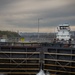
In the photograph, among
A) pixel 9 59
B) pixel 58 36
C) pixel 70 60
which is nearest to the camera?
pixel 70 60

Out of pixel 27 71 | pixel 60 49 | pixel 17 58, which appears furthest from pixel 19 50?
pixel 60 49

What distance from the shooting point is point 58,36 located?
56.2 meters

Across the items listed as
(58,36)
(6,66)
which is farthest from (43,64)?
(58,36)

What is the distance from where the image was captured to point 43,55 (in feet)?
76.0

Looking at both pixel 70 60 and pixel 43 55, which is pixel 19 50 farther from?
pixel 70 60

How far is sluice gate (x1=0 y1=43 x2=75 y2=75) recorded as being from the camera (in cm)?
2250

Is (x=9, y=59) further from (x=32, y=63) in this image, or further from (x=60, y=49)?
(x=60, y=49)

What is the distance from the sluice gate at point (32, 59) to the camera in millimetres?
22500

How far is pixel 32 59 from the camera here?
23141 millimetres

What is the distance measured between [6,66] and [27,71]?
2297 mm

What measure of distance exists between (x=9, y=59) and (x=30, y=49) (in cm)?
249

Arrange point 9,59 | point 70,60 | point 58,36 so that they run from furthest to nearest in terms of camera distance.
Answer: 1. point 58,36
2. point 9,59
3. point 70,60

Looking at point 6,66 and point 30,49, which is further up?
point 30,49

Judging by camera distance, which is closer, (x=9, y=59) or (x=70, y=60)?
(x=70, y=60)
